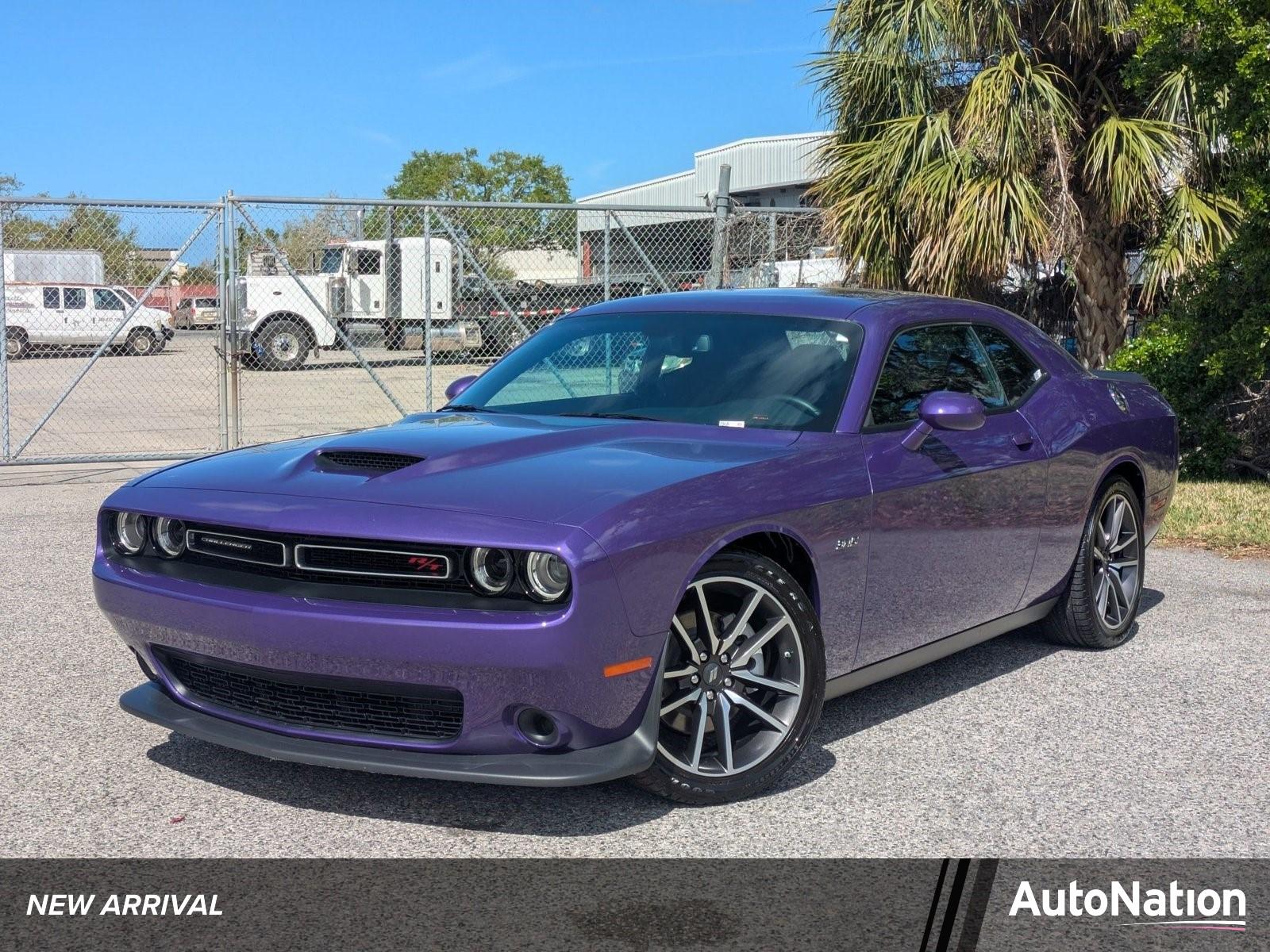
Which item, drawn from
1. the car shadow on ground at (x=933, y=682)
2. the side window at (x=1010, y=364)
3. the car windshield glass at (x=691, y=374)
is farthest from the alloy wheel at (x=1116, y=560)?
the car windshield glass at (x=691, y=374)

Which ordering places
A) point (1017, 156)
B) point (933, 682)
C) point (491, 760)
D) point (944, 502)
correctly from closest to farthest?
point (491, 760), point (944, 502), point (933, 682), point (1017, 156)

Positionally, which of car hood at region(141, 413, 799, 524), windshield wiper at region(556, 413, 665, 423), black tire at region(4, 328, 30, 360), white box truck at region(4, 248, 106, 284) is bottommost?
black tire at region(4, 328, 30, 360)

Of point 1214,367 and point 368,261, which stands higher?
point 368,261

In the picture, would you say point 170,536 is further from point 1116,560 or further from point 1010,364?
point 1116,560

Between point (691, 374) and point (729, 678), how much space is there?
4.34ft

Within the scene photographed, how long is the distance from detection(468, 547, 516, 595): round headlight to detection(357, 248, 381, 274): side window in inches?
830

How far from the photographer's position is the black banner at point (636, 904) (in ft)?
10.8

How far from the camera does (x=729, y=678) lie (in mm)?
4164

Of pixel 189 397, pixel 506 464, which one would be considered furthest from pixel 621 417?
pixel 189 397

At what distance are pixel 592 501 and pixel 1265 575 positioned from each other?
17.5 ft

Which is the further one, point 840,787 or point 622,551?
point 840,787

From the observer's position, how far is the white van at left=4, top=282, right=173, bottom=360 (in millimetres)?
15398

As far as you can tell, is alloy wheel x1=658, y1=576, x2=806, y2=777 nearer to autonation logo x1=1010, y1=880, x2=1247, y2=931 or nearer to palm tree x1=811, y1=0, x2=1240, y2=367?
autonation logo x1=1010, y1=880, x2=1247, y2=931

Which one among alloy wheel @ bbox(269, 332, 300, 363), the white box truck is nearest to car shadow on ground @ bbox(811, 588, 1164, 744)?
the white box truck
